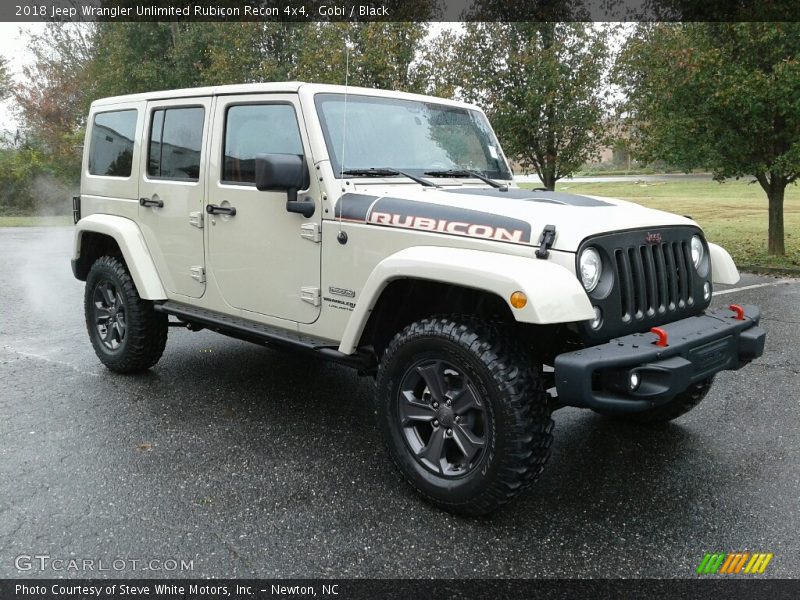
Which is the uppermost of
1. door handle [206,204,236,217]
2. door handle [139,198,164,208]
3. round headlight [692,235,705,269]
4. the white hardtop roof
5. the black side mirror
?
the white hardtop roof

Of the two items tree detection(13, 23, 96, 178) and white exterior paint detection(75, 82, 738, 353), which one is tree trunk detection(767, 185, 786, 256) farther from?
tree detection(13, 23, 96, 178)

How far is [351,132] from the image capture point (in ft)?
13.3

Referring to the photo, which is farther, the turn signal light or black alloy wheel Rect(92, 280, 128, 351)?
black alloy wheel Rect(92, 280, 128, 351)

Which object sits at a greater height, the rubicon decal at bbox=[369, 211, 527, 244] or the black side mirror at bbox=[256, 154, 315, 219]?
the black side mirror at bbox=[256, 154, 315, 219]

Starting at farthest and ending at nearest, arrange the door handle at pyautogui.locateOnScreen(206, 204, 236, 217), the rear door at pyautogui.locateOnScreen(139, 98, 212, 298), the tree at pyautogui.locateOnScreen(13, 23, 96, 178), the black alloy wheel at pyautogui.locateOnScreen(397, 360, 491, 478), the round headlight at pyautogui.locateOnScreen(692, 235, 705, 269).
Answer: the tree at pyautogui.locateOnScreen(13, 23, 96, 178), the rear door at pyautogui.locateOnScreen(139, 98, 212, 298), the door handle at pyautogui.locateOnScreen(206, 204, 236, 217), the round headlight at pyautogui.locateOnScreen(692, 235, 705, 269), the black alloy wheel at pyautogui.locateOnScreen(397, 360, 491, 478)

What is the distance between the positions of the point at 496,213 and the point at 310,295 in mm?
1234

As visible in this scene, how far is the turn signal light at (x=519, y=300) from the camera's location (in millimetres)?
2918

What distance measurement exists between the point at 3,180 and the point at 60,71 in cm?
603

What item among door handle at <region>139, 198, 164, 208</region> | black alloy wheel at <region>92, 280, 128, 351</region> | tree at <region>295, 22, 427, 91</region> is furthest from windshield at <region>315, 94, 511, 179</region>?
tree at <region>295, 22, 427, 91</region>

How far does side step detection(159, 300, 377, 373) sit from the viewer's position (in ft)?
12.6

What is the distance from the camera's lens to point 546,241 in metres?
3.11

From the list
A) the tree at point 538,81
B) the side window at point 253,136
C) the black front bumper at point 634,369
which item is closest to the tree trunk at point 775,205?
the tree at point 538,81

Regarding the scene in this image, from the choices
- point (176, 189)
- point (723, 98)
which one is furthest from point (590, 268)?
point (723, 98)

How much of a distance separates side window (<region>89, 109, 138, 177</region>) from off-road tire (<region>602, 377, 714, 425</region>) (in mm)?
3951
